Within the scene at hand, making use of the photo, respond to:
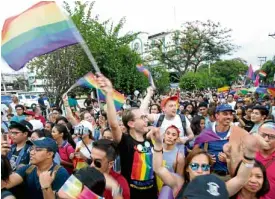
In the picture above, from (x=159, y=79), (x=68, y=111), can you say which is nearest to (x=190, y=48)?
(x=159, y=79)

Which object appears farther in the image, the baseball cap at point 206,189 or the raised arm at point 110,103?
the raised arm at point 110,103

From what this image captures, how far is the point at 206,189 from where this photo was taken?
2117 millimetres

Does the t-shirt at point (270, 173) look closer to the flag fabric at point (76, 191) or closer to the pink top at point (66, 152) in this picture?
the flag fabric at point (76, 191)

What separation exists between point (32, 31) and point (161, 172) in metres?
1.61

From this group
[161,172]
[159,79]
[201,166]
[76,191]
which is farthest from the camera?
[159,79]

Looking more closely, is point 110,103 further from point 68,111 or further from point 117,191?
point 68,111

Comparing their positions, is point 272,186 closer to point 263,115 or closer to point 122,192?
point 122,192

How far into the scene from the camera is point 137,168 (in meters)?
4.09

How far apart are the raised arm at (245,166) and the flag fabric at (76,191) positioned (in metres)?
1.19

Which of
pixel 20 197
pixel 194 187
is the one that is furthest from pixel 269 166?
pixel 20 197

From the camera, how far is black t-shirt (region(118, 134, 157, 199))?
161 inches

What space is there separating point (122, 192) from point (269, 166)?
54.9 inches

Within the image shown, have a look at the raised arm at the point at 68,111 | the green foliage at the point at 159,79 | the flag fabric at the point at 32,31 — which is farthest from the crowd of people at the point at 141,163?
the green foliage at the point at 159,79

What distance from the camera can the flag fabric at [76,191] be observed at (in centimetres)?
236
